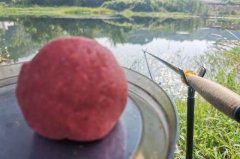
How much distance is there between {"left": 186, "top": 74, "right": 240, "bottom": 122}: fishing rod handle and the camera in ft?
2.01

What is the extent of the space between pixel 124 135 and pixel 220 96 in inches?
9.4

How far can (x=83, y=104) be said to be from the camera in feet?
1.50

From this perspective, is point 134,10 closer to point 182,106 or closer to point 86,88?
point 182,106

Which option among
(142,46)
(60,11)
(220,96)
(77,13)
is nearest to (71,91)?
(220,96)

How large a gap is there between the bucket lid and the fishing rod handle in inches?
4.6

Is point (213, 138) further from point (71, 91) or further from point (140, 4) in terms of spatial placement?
point (140, 4)

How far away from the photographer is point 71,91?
0.45 metres

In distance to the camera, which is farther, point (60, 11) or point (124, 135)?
point (60, 11)

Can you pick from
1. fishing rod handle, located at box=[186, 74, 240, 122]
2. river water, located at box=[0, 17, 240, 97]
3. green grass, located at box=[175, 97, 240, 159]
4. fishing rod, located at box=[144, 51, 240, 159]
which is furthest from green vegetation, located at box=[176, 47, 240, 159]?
fishing rod handle, located at box=[186, 74, 240, 122]

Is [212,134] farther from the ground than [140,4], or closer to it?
closer to it

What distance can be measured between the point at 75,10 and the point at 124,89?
1481cm

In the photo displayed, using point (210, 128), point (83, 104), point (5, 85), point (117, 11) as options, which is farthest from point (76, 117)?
point (117, 11)

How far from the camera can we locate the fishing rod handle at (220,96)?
61 cm

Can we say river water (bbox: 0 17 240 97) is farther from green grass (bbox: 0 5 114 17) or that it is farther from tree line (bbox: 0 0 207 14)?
green grass (bbox: 0 5 114 17)
